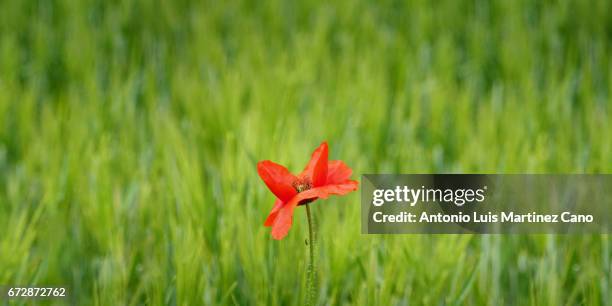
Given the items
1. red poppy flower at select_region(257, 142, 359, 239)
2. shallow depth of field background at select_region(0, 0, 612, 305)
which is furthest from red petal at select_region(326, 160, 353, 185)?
shallow depth of field background at select_region(0, 0, 612, 305)

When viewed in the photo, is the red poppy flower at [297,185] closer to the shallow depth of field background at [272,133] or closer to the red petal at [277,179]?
the red petal at [277,179]

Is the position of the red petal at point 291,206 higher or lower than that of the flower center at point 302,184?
lower

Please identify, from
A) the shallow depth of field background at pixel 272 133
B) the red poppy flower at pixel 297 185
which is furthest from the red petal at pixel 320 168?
the shallow depth of field background at pixel 272 133

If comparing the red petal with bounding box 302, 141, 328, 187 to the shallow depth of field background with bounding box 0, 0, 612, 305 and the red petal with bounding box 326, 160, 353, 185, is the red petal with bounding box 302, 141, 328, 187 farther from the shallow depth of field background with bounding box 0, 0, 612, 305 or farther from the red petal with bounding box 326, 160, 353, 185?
the shallow depth of field background with bounding box 0, 0, 612, 305

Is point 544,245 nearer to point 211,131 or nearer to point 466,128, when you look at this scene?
point 466,128

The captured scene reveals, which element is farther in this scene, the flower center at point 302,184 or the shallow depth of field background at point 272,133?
the shallow depth of field background at point 272,133
